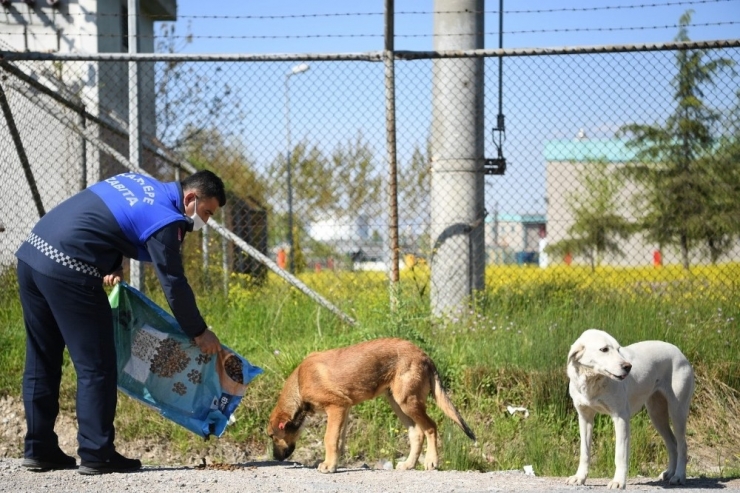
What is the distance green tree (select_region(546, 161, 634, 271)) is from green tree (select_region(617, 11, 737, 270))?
41 centimetres

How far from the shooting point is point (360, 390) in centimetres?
594

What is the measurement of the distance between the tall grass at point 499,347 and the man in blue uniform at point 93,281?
1.52 metres

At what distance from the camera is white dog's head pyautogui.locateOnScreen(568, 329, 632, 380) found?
5.07 m

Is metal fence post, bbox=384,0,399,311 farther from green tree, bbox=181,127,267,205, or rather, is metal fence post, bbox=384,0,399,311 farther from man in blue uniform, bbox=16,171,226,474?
green tree, bbox=181,127,267,205

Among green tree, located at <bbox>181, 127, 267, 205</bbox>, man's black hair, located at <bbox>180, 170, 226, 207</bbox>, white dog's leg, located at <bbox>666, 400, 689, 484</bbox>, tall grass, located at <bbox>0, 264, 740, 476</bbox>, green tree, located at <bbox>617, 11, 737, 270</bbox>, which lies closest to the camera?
man's black hair, located at <bbox>180, 170, 226, 207</bbox>

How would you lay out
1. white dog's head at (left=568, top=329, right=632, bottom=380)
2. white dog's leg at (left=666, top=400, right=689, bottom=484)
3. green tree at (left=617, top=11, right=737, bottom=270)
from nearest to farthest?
white dog's head at (left=568, top=329, right=632, bottom=380) → white dog's leg at (left=666, top=400, right=689, bottom=484) → green tree at (left=617, top=11, right=737, bottom=270)

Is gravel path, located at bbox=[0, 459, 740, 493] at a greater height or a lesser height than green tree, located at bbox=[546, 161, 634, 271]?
lesser

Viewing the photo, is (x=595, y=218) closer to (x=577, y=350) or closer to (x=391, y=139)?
(x=391, y=139)

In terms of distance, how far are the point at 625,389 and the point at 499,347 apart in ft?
5.81

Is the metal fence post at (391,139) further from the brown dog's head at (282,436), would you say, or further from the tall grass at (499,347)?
the brown dog's head at (282,436)

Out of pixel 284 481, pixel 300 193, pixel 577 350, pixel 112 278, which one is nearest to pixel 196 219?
pixel 112 278

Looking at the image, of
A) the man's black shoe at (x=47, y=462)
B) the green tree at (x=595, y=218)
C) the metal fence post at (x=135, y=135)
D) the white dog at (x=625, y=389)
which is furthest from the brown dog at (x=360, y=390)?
the green tree at (x=595, y=218)

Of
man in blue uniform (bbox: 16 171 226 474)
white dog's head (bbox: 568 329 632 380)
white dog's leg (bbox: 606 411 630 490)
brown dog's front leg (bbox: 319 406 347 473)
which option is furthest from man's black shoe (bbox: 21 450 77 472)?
white dog's leg (bbox: 606 411 630 490)

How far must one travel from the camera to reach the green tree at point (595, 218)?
35.9ft
